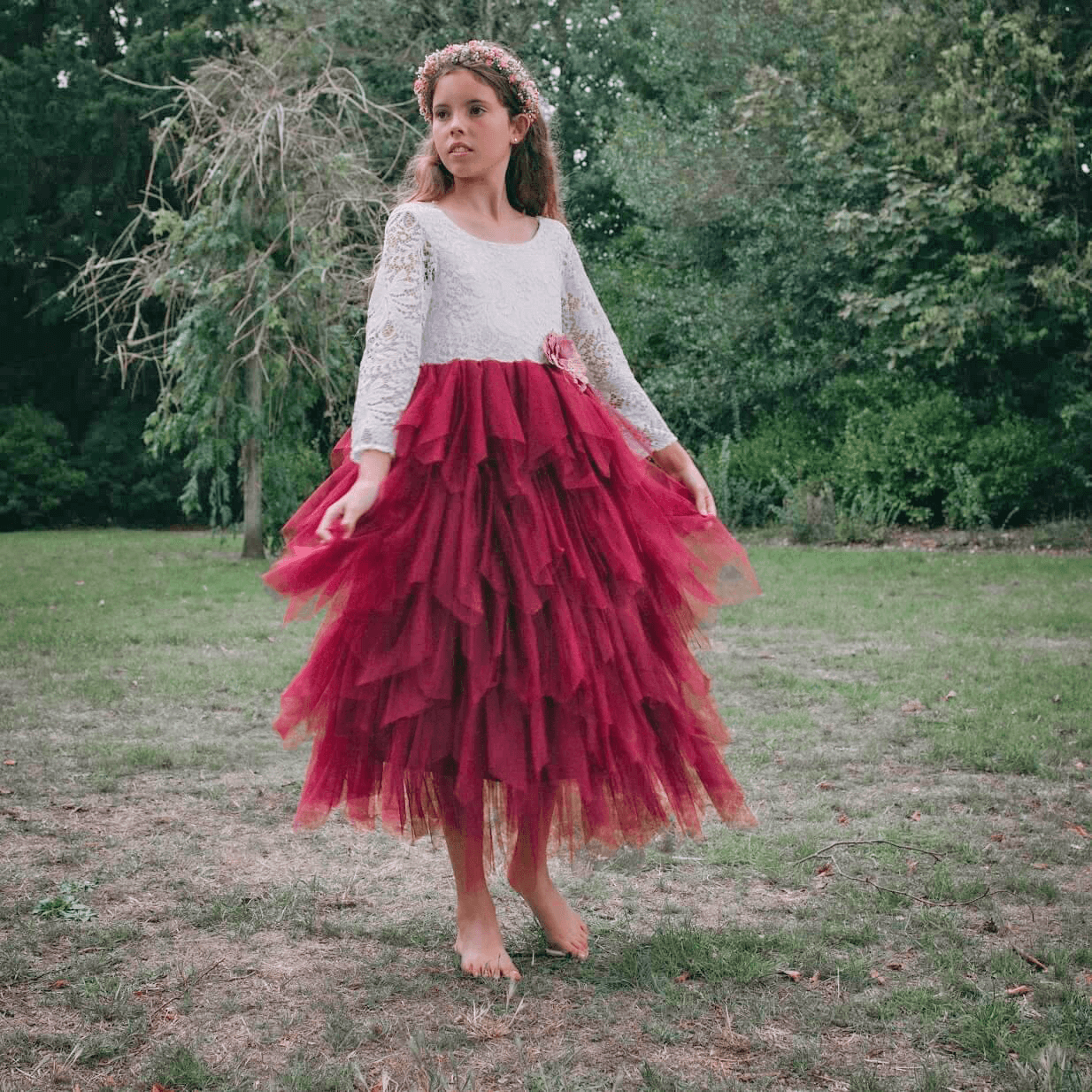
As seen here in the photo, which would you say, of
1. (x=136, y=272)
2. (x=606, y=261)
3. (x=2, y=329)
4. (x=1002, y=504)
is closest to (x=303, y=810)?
(x=136, y=272)

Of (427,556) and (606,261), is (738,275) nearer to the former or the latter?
(606,261)

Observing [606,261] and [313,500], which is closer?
[313,500]

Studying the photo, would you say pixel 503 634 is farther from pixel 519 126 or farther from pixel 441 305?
pixel 519 126

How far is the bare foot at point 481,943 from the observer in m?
2.33

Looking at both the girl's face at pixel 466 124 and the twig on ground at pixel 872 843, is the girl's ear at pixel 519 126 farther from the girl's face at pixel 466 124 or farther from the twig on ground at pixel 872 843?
the twig on ground at pixel 872 843

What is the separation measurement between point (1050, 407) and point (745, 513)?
361 centimetres

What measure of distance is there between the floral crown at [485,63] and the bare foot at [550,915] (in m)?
1.68

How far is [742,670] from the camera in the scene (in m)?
5.55

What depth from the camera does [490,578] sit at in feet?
7.06

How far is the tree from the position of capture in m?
9.66

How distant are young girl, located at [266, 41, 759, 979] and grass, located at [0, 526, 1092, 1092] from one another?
1.01 ft

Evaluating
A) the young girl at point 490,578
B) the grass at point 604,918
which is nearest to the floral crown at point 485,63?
the young girl at point 490,578

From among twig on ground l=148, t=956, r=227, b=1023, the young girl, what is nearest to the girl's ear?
the young girl

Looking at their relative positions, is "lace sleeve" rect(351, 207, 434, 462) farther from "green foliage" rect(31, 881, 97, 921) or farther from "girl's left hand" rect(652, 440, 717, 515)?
"green foliage" rect(31, 881, 97, 921)
